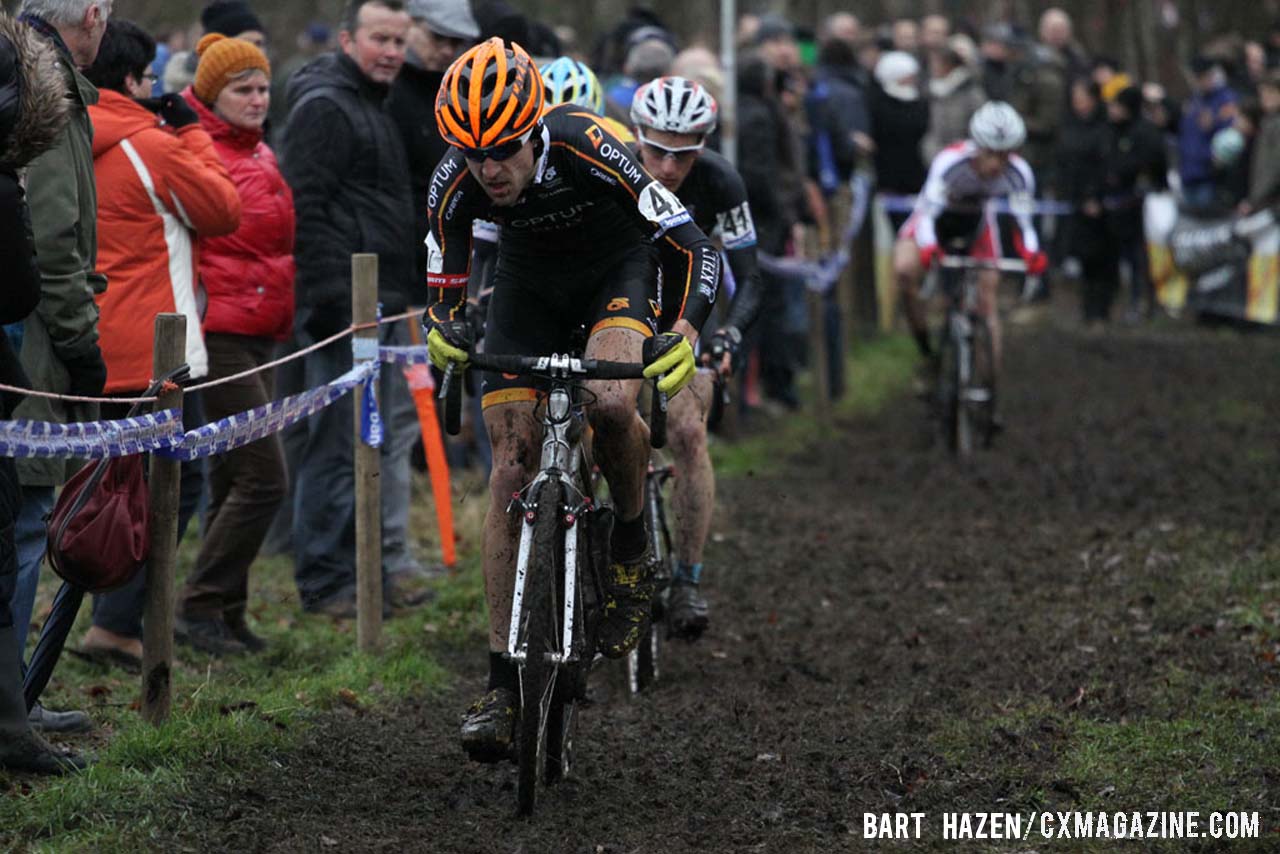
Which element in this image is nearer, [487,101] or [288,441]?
[487,101]

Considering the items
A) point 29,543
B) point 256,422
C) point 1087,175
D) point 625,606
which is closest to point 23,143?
point 29,543

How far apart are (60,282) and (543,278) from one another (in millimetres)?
1645

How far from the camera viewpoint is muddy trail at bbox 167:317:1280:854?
5910 mm

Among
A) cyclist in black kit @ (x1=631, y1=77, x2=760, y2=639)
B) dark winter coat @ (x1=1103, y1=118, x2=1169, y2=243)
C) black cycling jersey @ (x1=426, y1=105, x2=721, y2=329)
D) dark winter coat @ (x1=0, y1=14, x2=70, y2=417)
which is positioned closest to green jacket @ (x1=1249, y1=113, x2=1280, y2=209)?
dark winter coat @ (x1=1103, y1=118, x2=1169, y2=243)

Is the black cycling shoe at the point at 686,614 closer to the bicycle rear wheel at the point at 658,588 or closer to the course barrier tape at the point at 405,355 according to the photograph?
the bicycle rear wheel at the point at 658,588

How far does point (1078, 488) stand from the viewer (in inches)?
492

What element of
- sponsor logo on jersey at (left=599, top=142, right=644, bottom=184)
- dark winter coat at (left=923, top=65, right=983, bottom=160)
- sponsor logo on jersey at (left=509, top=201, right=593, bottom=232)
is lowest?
sponsor logo on jersey at (left=509, top=201, right=593, bottom=232)

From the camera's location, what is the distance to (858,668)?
816 centimetres

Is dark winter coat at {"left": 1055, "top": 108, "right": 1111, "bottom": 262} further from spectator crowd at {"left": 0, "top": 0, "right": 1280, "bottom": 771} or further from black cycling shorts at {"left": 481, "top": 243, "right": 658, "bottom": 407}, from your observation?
black cycling shorts at {"left": 481, "top": 243, "right": 658, "bottom": 407}

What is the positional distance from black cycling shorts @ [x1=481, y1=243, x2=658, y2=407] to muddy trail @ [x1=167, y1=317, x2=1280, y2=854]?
1454 millimetres

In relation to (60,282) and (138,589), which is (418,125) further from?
(60,282)

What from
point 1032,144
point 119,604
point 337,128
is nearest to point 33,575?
point 119,604

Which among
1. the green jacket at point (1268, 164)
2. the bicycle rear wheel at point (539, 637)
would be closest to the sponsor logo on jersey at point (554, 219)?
the bicycle rear wheel at point (539, 637)

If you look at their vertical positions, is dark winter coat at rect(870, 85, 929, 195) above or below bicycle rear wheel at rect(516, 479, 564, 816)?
above
